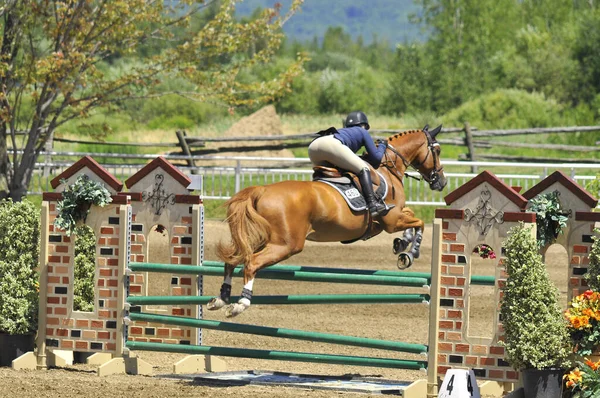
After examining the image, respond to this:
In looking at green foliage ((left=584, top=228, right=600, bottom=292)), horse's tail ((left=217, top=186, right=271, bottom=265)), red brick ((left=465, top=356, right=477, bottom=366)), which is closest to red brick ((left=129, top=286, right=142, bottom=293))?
horse's tail ((left=217, top=186, right=271, bottom=265))

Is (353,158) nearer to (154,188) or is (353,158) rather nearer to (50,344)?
(154,188)

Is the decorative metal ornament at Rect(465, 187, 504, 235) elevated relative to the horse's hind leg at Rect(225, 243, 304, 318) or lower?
elevated

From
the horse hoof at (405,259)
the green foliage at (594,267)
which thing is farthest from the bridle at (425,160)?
the green foliage at (594,267)

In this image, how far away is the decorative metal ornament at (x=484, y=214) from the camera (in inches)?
317

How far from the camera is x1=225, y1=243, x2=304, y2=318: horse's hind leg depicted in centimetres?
816

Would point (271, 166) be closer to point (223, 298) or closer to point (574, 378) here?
point (223, 298)

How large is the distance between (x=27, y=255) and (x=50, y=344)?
796 millimetres

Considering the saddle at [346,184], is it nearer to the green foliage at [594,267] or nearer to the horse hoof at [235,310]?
the horse hoof at [235,310]

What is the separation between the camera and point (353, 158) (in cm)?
893

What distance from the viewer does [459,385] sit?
745 cm

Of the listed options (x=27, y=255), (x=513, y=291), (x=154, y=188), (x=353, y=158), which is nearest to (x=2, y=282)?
(x=27, y=255)

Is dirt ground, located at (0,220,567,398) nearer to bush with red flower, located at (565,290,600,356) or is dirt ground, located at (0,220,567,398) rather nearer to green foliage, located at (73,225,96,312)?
green foliage, located at (73,225,96,312)

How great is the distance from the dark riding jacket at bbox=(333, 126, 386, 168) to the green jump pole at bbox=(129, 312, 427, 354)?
1.63 m

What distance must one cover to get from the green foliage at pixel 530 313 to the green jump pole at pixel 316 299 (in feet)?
2.70
